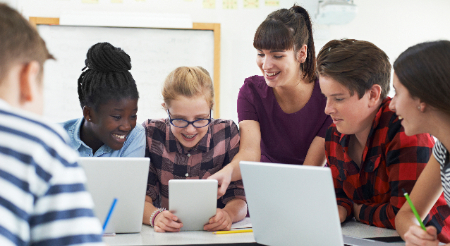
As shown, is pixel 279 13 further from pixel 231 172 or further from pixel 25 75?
pixel 25 75

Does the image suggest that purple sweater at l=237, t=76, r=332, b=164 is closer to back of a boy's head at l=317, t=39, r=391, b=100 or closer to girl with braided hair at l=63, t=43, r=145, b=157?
back of a boy's head at l=317, t=39, r=391, b=100

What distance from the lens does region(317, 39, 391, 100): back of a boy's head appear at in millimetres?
1437

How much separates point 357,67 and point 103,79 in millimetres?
939

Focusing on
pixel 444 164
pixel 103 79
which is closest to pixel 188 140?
pixel 103 79

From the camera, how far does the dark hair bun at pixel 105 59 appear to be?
1.53m

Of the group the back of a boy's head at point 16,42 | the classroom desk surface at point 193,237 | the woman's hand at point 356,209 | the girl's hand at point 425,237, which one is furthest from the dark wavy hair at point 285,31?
→ the back of a boy's head at point 16,42

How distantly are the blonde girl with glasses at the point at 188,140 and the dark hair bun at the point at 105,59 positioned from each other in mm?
198

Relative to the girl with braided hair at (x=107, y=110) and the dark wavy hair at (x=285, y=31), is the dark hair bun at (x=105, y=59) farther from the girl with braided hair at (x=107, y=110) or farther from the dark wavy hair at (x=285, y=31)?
the dark wavy hair at (x=285, y=31)

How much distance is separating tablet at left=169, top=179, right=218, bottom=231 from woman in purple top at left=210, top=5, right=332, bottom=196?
46cm

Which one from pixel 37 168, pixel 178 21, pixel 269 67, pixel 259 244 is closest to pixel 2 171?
pixel 37 168

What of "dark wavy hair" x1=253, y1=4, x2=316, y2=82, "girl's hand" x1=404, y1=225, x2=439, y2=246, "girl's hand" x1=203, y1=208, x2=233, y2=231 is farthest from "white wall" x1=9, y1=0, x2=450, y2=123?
"girl's hand" x1=404, y1=225, x2=439, y2=246

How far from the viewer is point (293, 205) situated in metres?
0.98

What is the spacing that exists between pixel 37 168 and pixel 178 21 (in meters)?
2.63

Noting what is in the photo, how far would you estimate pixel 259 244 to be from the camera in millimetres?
1100
